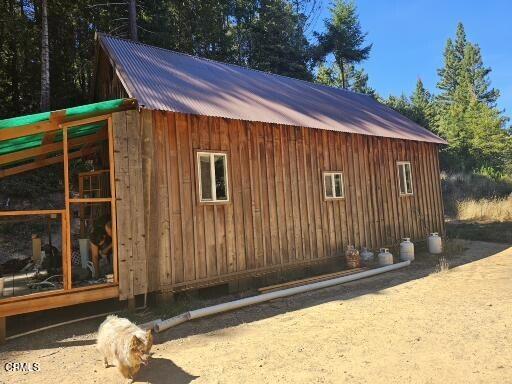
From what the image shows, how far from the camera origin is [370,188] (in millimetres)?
11961

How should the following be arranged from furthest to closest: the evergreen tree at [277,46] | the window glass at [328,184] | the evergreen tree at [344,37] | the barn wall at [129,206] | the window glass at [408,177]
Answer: the evergreen tree at [344,37], the evergreen tree at [277,46], the window glass at [408,177], the window glass at [328,184], the barn wall at [129,206]

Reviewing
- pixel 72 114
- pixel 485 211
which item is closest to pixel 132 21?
pixel 72 114

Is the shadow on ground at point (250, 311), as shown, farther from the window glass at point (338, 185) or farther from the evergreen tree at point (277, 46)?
the evergreen tree at point (277, 46)

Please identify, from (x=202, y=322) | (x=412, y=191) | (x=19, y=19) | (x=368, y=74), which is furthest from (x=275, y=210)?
(x=368, y=74)

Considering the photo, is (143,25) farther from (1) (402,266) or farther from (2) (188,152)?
(1) (402,266)

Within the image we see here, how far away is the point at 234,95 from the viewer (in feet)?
32.5

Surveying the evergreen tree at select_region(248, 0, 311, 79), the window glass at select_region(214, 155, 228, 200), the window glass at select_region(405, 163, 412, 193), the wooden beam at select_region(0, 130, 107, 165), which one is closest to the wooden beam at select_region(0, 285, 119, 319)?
A: the window glass at select_region(214, 155, 228, 200)

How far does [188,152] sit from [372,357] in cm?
515

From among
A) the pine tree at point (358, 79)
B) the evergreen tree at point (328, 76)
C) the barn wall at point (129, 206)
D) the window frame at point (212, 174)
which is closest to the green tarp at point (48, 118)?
the barn wall at point (129, 206)

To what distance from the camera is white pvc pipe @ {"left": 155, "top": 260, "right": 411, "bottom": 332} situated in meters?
6.40

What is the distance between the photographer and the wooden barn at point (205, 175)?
7.15 metres

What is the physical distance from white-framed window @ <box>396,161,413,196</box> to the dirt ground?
5339mm

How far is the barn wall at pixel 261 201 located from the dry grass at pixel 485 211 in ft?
26.8

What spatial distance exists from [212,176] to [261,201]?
4.69ft
